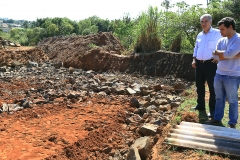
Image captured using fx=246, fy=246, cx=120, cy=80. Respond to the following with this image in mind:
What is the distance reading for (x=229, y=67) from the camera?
3787mm

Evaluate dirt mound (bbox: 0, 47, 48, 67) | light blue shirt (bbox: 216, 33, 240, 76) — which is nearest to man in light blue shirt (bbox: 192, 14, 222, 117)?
light blue shirt (bbox: 216, 33, 240, 76)

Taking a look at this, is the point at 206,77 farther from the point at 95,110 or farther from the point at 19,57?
the point at 19,57

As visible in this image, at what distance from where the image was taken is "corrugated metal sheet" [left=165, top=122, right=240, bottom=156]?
3248mm

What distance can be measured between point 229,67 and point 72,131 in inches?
119

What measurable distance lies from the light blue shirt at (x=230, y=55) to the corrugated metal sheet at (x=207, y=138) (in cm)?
89

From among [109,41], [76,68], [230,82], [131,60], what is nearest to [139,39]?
[131,60]

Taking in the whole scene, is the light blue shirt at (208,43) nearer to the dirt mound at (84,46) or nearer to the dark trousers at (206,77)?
the dark trousers at (206,77)

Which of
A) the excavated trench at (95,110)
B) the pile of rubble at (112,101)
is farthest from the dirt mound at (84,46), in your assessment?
the pile of rubble at (112,101)


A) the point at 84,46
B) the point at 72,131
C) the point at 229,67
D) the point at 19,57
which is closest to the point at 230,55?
the point at 229,67

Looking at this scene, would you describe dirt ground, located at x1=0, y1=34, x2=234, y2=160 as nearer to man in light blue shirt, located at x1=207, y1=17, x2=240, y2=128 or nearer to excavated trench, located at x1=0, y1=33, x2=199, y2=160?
excavated trench, located at x1=0, y1=33, x2=199, y2=160

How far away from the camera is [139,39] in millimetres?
10656

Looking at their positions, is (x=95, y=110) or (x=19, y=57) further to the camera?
(x=19, y=57)

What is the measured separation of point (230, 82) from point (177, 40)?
6.42 meters

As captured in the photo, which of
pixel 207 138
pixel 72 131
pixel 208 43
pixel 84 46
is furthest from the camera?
pixel 84 46
